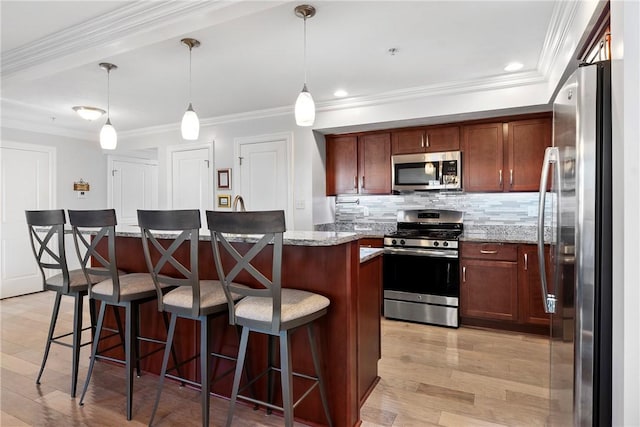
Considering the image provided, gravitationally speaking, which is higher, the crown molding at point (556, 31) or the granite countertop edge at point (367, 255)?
the crown molding at point (556, 31)

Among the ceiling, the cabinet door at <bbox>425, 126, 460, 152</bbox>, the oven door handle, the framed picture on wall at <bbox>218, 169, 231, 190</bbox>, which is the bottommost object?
the oven door handle

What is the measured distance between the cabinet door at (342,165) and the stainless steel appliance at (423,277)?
916 mm

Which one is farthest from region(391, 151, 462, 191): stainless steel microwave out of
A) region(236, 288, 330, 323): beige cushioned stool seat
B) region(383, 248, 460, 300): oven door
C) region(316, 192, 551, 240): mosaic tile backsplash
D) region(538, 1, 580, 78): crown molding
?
region(236, 288, 330, 323): beige cushioned stool seat

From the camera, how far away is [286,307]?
1670 millimetres

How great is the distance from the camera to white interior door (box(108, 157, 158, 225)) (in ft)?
19.6

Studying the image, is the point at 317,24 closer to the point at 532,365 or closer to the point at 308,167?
the point at 308,167

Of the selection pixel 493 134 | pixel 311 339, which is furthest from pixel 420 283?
pixel 311 339

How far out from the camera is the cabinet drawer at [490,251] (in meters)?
3.43

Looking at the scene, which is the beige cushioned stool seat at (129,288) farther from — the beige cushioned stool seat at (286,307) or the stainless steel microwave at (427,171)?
the stainless steel microwave at (427,171)

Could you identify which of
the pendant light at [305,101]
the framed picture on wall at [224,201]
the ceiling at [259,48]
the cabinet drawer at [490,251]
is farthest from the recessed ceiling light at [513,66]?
the framed picture on wall at [224,201]

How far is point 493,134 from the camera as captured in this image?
369cm

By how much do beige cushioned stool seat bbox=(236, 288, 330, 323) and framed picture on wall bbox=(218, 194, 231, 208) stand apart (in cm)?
320

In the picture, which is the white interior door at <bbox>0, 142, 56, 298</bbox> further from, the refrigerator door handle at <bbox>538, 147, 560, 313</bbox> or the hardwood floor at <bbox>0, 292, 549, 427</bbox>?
the refrigerator door handle at <bbox>538, 147, 560, 313</bbox>
